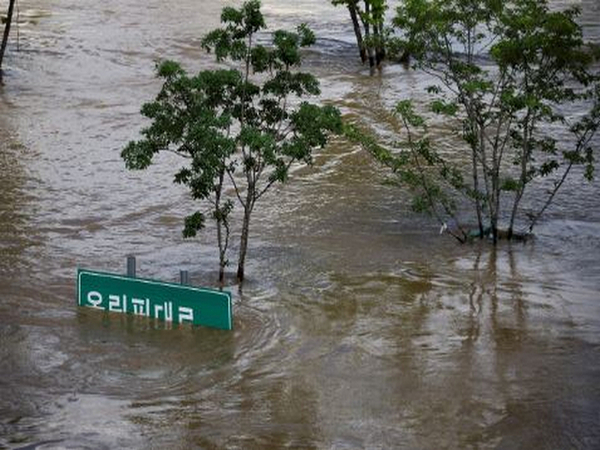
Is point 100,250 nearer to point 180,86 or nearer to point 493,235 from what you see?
point 180,86

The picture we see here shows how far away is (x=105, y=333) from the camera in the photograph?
14.6m

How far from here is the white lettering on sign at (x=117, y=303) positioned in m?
13.6

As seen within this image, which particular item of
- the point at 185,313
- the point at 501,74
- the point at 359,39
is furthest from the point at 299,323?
the point at 359,39

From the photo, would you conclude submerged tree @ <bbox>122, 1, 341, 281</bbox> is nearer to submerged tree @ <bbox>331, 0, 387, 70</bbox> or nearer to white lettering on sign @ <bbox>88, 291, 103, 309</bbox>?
→ white lettering on sign @ <bbox>88, 291, 103, 309</bbox>

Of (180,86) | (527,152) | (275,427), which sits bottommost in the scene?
(275,427)

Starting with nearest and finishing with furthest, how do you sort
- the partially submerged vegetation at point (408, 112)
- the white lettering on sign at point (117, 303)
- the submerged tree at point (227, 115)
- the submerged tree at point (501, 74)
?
1. the white lettering on sign at point (117, 303)
2. the submerged tree at point (227, 115)
3. the partially submerged vegetation at point (408, 112)
4. the submerged tree at point (501, 74)

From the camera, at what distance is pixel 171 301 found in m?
13.4

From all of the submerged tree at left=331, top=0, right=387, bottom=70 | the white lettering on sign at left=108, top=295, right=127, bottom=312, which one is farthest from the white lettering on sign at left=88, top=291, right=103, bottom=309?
the submerged tree at left=331, top=0, right=387, bottom=70

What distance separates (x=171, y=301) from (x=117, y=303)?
699 mm

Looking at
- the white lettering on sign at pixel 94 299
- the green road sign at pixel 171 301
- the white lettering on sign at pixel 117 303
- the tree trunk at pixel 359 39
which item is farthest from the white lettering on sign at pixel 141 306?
the tree trunk at pixel 359 39

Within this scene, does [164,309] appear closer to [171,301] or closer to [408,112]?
[171,301]

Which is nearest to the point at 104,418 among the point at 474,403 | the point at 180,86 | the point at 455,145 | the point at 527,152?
the point at 474,403

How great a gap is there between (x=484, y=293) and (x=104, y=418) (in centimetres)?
612

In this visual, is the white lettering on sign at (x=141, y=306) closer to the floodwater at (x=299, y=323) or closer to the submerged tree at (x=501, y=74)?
the floodwater at (x=299, y=323)
